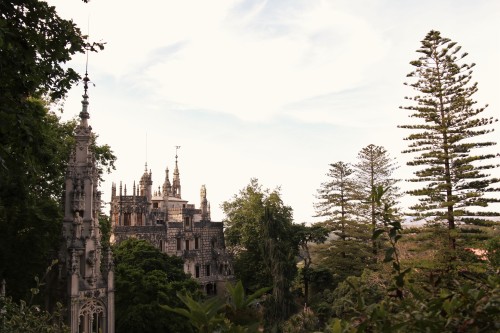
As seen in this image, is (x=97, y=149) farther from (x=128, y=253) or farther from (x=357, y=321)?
(x=357, y=321)

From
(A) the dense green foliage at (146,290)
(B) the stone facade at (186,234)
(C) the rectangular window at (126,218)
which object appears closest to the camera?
(A) the dense green foliage at (146,290)

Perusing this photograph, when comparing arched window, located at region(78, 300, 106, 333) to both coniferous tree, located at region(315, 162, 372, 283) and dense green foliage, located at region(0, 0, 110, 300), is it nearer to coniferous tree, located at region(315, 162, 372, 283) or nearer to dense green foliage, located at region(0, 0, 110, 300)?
dense green foliage, located at region(0, 0, 110, 300)

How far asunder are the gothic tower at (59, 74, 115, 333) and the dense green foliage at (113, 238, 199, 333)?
A: 3.16m

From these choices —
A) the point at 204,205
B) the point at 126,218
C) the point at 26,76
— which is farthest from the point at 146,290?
the point at 204,205

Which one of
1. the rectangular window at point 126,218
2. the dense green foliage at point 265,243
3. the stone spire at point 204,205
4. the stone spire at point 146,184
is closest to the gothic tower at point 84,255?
the dense green foliage at point 265,243

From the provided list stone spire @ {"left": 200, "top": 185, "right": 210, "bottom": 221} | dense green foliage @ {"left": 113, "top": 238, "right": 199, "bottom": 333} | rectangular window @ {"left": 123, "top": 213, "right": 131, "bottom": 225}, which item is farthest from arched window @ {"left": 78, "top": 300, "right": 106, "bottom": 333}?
stone spire @ {"left": 200, "top": 185, "right": 210, "bottom": 221}

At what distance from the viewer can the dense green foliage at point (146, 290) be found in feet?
62.3

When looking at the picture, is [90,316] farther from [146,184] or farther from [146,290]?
[146,184]

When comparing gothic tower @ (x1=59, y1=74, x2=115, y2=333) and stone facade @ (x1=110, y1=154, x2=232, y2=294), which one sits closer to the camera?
gothic tower @ (x1=59, y1=74, x2=115, y2=333)

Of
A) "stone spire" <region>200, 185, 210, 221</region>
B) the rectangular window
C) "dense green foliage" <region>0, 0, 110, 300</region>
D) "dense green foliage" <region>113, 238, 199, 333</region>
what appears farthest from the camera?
"stone spire" <region>200, 185, 210, 221</region>

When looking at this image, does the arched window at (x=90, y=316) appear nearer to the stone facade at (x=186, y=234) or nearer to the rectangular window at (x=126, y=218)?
the stone facade at (x=186, y=234)

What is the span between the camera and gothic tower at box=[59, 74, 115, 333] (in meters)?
13.6

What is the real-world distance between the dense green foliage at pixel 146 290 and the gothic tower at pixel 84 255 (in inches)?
124

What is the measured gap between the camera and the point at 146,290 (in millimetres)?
20234
